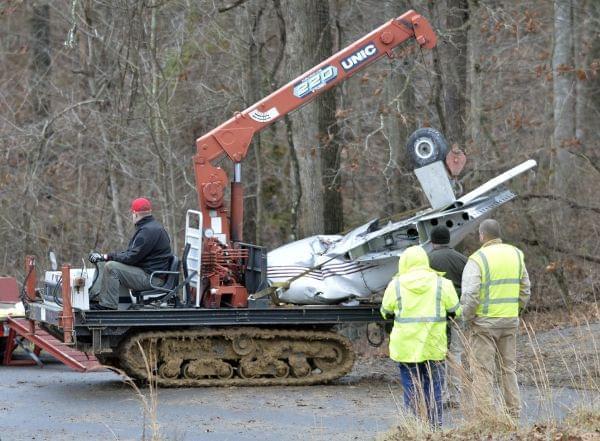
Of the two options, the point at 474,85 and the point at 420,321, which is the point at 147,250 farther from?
the point at 474,85

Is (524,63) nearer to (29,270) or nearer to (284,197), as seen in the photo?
(284,197)

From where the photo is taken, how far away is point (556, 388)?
12523 mm

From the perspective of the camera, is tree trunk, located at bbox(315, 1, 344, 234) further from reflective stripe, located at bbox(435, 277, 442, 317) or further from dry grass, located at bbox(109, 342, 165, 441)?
reflective stripe, located at bbox(435, 277, 442, 317)

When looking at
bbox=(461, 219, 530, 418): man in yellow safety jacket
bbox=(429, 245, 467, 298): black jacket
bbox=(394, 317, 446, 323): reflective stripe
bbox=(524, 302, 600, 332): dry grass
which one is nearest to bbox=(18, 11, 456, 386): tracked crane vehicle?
bbox=(429, 245, 467, 298): black jacket

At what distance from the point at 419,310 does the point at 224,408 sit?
303 centimetres

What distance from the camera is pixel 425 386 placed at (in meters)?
9.82

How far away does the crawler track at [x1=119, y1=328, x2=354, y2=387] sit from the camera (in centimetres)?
1333

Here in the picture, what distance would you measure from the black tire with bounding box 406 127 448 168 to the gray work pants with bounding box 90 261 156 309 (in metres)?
3.30

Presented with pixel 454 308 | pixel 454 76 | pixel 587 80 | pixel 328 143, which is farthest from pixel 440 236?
pixel 587 80

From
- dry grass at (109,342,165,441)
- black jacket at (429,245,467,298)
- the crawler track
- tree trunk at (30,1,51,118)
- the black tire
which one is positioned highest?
tree trunk at (30,1,51,118)

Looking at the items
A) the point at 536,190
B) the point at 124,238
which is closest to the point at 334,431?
the point at 536,190

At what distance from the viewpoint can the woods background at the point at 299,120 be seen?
19.4 meters

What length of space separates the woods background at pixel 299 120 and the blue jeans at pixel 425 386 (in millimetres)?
8733

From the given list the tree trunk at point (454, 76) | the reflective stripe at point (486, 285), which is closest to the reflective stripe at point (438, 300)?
the reflective stripe at point (486, 285)
